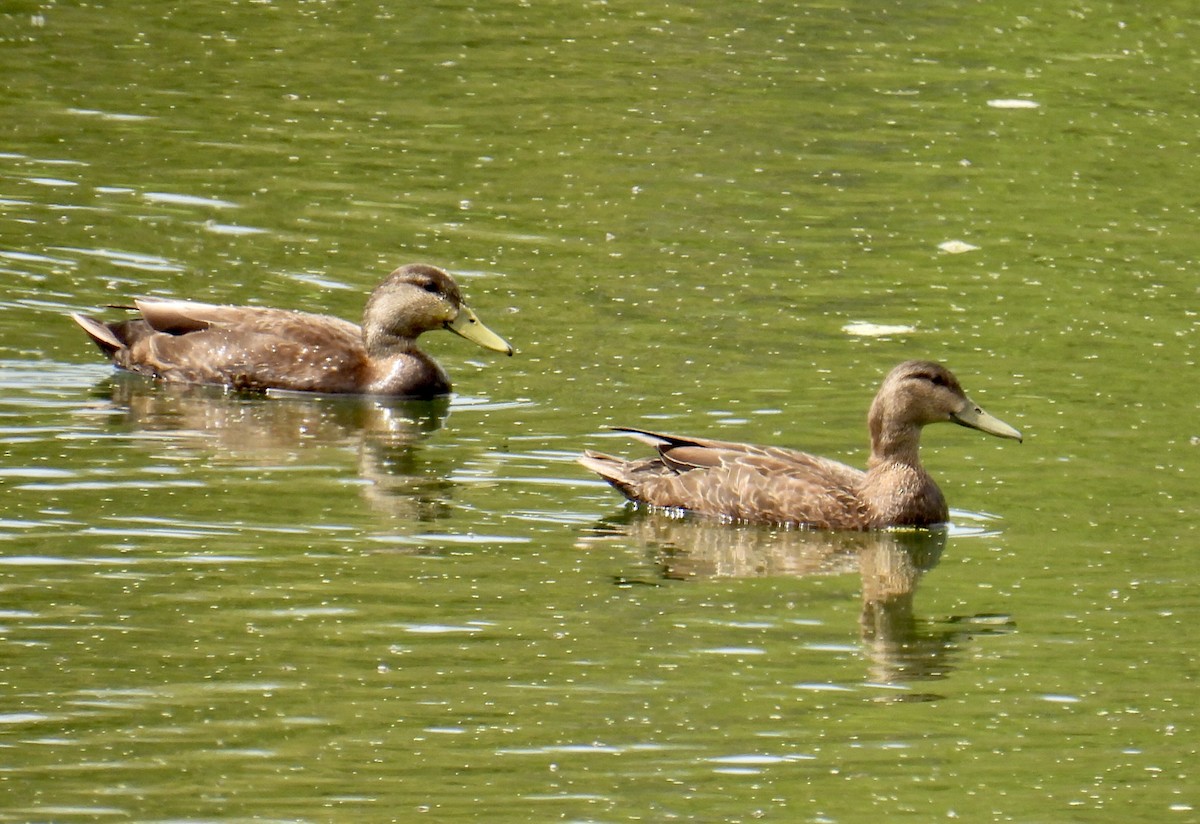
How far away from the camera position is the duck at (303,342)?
14.6 meters

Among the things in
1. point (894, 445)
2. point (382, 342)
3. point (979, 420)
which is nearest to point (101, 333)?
point (382, 342)

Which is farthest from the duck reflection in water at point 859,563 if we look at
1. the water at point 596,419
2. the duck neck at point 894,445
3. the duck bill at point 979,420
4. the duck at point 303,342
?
the duck at point 303,342

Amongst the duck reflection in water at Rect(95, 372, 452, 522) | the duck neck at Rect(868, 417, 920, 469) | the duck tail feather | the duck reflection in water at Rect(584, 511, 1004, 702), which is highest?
the duck tail feather

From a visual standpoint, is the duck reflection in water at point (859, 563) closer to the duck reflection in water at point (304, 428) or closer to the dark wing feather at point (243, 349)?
the duck reflection in water at point (304, 428)

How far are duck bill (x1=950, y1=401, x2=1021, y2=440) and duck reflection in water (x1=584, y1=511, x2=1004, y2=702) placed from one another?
2.47ft

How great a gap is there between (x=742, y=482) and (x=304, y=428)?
116 inches

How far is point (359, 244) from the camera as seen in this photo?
17.3 meters

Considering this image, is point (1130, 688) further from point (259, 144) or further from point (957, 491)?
point (259, 144)

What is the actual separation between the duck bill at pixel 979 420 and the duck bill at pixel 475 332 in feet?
10.6

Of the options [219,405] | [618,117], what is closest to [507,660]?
[219,405]

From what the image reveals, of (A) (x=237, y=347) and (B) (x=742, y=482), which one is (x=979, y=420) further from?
(A) (x=237, y=347)

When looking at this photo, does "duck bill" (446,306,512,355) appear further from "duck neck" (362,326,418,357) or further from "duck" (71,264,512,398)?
"duck neck" (362,326,418,357)

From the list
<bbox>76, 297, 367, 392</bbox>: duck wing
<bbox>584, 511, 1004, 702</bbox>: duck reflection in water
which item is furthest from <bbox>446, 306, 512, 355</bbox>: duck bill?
<bbox>584, 511, 1004, 702</bbox>: duck reflection in water

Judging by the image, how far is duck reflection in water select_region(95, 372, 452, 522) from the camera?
40.9ft
